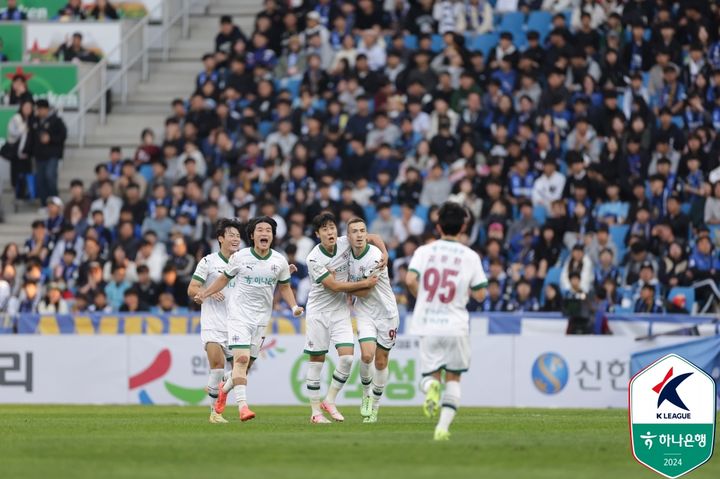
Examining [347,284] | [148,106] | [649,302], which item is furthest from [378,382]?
[148,106]

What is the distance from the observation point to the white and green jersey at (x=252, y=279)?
20.3m

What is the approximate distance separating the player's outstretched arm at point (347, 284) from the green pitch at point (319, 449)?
1706 mm

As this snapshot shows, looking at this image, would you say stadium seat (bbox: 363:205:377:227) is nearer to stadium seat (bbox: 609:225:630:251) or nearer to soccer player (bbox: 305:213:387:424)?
stadium seat (bbox: 609:225:630:251)

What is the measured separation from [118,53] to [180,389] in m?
14.8

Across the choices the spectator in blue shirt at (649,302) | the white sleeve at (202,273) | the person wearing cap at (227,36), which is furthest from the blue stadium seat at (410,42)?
the white sleeve at (202,273)

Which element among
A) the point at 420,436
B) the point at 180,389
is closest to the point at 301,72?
the point at 180,389

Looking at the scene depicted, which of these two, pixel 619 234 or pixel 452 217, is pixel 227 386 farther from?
pixel 619 234

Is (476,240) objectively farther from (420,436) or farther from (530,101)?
(420,436)

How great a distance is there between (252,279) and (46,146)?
63.1 feet

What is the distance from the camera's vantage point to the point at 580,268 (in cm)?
2939

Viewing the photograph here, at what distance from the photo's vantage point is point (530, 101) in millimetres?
33781

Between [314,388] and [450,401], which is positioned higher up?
[450,401]

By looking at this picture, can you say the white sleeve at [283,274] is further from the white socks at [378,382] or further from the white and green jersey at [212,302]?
the white socks at [378,382]

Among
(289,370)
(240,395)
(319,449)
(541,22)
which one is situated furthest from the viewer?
(541,22)
